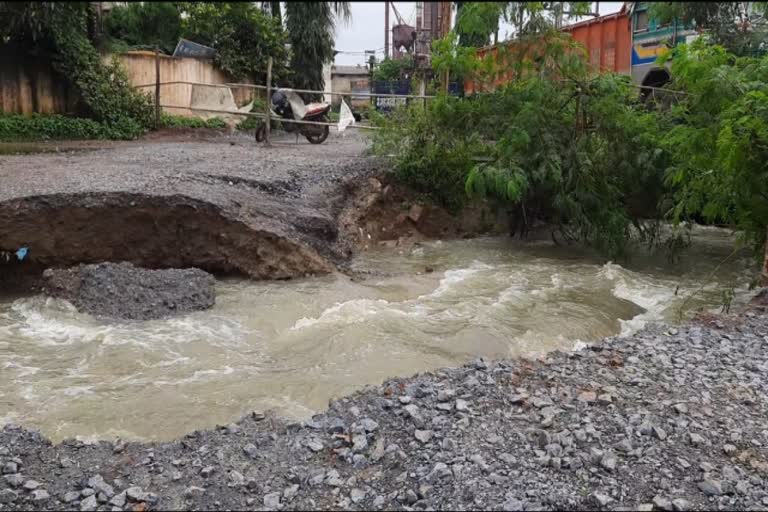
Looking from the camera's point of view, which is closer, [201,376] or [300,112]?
[201,376]

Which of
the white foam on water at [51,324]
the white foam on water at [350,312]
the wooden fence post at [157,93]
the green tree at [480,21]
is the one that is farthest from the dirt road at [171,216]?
the wooden fence post at [157,93]

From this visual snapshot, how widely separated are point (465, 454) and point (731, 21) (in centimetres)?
861

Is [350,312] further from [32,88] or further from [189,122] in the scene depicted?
[189,122]

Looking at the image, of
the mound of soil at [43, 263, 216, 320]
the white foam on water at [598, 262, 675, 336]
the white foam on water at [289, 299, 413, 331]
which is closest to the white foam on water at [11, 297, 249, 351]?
the mound of soil at [43, 263, 216, 320]

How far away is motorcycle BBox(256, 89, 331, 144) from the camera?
14953 millimetres

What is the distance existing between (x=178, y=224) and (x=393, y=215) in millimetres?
3618

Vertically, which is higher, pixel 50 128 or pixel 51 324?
pixel 50 128

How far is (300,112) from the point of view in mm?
15148

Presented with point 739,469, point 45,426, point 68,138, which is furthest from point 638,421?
point 68,138

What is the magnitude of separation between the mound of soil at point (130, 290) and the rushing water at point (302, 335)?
17 cm

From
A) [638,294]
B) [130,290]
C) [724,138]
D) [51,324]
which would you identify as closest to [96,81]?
[130,290]

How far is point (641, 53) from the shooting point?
1248 centimetres

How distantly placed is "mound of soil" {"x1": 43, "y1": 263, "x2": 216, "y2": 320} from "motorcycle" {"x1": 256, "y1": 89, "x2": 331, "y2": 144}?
26.5 ft

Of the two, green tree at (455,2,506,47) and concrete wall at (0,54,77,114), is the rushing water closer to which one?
Answer: green tree at (455,2,506,47)
